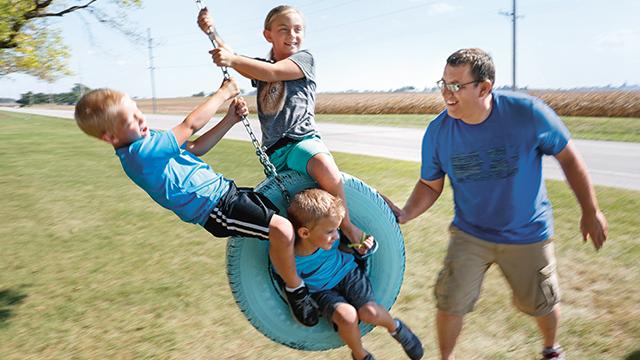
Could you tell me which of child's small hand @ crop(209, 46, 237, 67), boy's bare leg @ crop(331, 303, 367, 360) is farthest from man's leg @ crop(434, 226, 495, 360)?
child's small hand @ crop(209, 46, 237, 67)

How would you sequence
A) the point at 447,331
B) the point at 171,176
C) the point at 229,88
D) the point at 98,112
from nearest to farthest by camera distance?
the point at 98,112
the point at 171,176
the point at 229,88
the point at 447,331

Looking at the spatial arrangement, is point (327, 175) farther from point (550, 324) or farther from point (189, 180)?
point (550, 324)

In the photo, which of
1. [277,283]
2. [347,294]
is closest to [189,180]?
[277,283]

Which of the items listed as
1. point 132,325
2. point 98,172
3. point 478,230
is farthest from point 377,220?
point 98,172

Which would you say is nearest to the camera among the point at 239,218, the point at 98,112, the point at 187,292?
the point at 98,112

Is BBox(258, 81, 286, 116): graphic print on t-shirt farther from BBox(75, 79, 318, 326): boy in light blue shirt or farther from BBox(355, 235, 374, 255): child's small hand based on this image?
BBox(355, 235, 374, 255): child's small hand

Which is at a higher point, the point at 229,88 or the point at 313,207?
the point at 229,88

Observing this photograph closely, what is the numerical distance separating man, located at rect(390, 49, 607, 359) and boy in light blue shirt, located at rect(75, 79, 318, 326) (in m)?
0.90

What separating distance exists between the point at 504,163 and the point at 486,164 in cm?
9

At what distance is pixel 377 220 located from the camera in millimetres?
3156

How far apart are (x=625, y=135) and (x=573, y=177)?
15.6 m

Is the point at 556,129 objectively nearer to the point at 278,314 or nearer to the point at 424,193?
the point at 424,193

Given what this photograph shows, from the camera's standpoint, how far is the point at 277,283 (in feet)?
10.4

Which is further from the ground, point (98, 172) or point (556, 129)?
point (556, 129)
